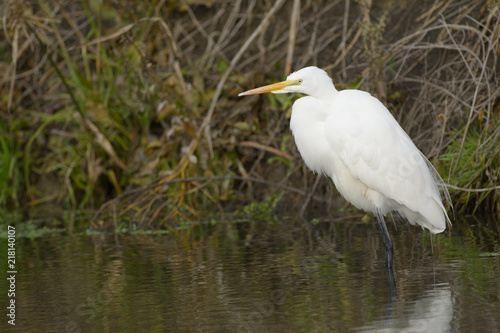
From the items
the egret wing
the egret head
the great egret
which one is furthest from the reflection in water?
the egret head

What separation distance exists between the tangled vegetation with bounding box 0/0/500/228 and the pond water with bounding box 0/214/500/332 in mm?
834

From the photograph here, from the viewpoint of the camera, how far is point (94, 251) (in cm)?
579

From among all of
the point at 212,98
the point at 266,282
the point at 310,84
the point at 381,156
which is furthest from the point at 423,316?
the point at 212,98

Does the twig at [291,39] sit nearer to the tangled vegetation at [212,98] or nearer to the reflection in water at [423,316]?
the tangled vegetation at [212,98]

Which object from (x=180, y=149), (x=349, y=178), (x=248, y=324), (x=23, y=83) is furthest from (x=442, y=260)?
(x=23, y=83)

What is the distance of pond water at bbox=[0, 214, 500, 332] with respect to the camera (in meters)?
3.32

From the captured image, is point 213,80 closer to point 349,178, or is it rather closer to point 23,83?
point 23,83

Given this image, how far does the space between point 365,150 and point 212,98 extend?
3615 millimetres

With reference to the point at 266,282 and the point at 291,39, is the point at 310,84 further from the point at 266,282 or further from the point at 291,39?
the point at 291,39

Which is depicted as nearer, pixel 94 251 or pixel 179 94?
pixel 94 251

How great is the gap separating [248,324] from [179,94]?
4670 mm

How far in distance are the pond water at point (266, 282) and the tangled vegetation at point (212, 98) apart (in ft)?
2.74

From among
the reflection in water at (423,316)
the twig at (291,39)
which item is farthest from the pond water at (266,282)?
the twig at (291,39)

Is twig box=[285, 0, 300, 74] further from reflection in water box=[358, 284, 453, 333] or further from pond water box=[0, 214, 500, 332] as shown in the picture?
reflection in water box=[358, 284, 453, 333]
